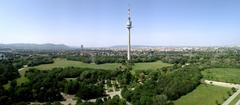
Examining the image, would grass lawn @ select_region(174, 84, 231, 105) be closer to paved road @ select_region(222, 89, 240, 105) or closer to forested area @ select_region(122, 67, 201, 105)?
paved road @ select_region(222, 89, 240, 105)

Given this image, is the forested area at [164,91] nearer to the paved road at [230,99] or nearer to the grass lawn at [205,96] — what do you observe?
the grass lawn at [205,96]

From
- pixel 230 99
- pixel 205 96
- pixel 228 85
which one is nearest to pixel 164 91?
pixel 205 96

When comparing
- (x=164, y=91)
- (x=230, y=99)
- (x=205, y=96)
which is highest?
(x=164, y=91)

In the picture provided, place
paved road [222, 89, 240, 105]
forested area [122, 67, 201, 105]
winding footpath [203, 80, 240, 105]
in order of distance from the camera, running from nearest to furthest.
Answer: forested area [122, 67, 201, 105]
paved road [222, 89, 240, 105]
winding footpath [203, 80, 240, 105]

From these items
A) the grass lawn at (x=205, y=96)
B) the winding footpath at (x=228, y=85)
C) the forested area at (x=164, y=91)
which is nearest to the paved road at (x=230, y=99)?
the winding footpath at (x=228, y=85)

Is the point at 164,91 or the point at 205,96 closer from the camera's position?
the point at 205,96

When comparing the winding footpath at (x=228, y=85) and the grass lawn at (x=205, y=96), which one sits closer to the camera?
the winding footpath at (x=228, y=85)

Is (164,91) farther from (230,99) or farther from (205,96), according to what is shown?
(230,99)

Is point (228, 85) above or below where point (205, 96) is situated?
above

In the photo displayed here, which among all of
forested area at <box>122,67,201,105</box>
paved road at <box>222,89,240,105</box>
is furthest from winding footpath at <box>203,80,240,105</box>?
forested area at <box>122,67,201,105</box>

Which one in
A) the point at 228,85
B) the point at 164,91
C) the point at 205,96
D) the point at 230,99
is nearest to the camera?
the point at 230,99
